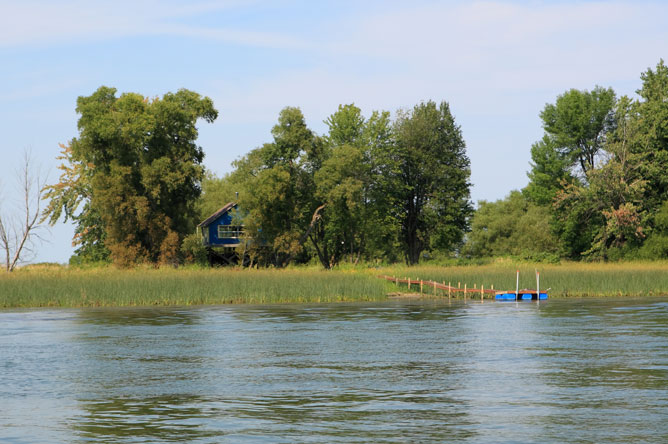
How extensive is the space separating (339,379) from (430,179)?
75216 millimetres

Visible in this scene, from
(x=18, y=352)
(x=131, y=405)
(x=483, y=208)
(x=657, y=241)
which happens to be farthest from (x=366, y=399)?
(x=483, y=208)

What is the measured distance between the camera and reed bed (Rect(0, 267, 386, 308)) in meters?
49.3

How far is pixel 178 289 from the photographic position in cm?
5109

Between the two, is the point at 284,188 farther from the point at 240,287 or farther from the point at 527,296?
the point at 527,296

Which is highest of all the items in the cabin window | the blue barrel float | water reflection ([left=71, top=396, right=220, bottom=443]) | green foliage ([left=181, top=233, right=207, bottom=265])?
the cabin window

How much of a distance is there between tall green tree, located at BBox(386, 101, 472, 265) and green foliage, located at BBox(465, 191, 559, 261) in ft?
32.6

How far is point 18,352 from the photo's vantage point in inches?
1164

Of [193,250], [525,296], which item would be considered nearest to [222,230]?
[193,250]

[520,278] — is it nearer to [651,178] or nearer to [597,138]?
[651,178]

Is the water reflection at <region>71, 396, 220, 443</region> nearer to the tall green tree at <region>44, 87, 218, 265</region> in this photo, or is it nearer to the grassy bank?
the grassy bank

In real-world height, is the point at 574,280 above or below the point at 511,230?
below

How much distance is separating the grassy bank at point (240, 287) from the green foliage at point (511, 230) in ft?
131

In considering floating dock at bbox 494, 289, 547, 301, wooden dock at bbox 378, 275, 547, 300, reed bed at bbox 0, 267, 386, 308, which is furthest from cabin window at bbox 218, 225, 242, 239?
floating dock at bbox 494, 289, 547, 301

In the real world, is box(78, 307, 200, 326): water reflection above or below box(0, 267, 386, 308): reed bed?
below
